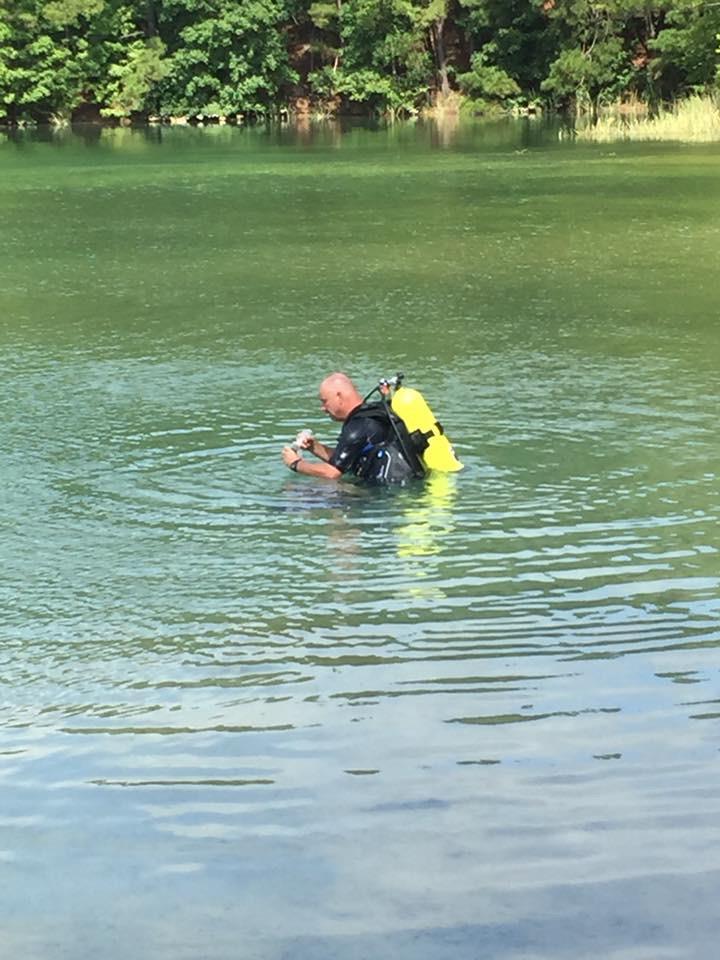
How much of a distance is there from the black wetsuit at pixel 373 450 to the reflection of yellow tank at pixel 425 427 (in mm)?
72

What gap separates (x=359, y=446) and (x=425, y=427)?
0.35m

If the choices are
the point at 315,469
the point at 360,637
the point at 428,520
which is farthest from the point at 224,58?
the point at 360,637

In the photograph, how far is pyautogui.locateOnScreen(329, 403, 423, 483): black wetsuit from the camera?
786 cm

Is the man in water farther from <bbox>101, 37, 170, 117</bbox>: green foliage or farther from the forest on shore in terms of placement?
<bbox>101, 37, 170, 117</bbox>: green foliage

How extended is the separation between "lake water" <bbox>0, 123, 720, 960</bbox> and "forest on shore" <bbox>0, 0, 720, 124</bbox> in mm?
42282

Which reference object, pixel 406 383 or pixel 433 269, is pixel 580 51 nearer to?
pixel 433 269

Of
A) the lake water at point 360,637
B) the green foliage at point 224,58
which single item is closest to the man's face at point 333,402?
the lake water at point 360,637

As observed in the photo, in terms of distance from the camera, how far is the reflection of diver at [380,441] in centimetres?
783

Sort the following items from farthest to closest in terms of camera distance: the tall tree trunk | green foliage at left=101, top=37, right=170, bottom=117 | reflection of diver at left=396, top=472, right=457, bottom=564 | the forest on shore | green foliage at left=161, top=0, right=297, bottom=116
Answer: green foliage at left=161, top=0, right=297, bottom=116 < the tall tree trunk < green foliage at left=101, top=37, right=170, bottom=117 < the forest on shore < reflection of diver at left=396, top=472, right=457, bottom=564

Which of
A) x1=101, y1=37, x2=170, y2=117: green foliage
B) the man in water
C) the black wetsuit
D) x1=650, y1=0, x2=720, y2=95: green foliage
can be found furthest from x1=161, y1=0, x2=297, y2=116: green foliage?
the black wetsuit

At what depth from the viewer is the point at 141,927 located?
3.58 meters

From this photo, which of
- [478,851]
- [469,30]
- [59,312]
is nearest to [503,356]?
[59,312]

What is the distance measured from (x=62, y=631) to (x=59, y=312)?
8823mm

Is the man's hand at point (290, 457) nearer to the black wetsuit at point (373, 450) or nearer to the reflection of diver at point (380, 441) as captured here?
the reflection of diver at point (380, 441)
